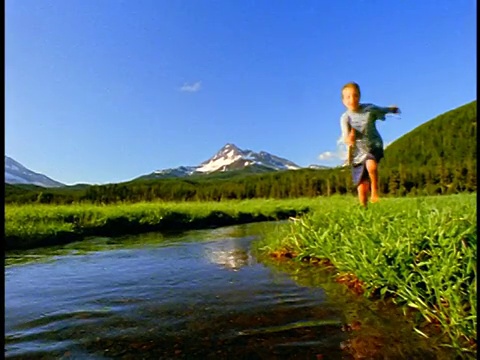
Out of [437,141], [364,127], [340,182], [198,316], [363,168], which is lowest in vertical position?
[198,316]

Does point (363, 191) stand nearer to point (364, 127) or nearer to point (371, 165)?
point (371, 165)

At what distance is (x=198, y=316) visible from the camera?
134 inches

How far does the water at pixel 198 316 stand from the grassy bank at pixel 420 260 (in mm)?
172

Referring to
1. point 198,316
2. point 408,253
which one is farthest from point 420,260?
point 198,316

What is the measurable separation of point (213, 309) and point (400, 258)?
1.47 m

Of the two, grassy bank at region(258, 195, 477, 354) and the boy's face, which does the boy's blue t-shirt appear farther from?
grassy bank at region(258, 195, 477, 354)

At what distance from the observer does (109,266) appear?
600 cm

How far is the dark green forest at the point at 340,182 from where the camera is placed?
88.8 ft

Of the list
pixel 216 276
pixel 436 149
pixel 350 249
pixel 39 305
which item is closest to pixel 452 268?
pixel 350 249

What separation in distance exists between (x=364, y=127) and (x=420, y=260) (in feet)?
9.38

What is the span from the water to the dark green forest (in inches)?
173

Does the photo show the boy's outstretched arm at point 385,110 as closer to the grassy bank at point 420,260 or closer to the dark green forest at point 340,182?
the grassy bank at point 420,260

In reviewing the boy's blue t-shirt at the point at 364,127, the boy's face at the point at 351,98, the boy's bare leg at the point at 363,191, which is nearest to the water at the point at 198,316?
the boy's bare leg at the point at 363,191

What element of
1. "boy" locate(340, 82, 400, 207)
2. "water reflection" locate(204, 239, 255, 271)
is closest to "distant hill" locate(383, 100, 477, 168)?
"water reflection" locate(204, 239, 255, 271)
